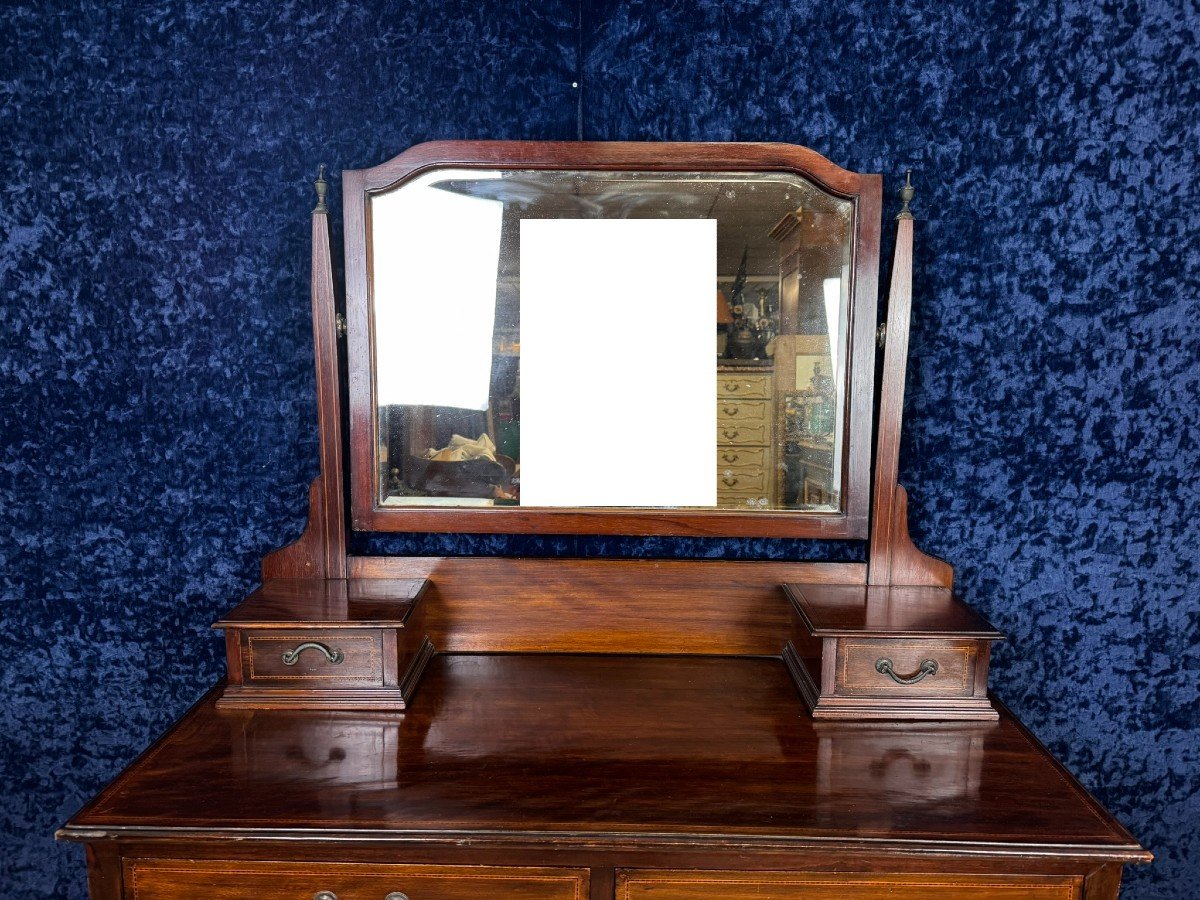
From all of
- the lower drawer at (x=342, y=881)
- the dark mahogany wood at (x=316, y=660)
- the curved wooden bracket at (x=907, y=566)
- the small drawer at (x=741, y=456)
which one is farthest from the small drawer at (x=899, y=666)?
the dark mahogany wood at (x=316, y=660)

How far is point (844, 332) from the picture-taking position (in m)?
1.23

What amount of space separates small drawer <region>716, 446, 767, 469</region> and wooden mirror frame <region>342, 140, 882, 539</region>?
0.29 feet

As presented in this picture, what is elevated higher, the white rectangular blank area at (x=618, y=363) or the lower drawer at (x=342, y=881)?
the white rectangular blank area at (x=618, y=363)

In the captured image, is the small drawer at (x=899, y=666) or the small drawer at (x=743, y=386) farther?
the small drawer at (x=743, y=386)

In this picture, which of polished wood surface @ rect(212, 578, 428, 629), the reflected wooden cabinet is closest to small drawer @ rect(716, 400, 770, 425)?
the reflected wooden cabinet

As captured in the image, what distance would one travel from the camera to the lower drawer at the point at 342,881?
2.78 ft

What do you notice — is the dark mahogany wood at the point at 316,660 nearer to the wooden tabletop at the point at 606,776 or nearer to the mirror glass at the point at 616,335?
the wooden tabletop at the point at 606,776

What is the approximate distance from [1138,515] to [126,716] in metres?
2.00

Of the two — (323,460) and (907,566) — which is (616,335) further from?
(907,566)

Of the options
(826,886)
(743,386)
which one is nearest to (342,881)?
(826,886)

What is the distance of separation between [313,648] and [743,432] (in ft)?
2.58

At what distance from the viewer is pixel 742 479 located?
4.08ft

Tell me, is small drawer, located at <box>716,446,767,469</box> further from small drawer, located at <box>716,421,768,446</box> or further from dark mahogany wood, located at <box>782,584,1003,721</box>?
dark mahogany wood, located at <box>782,584,1003,721</box>

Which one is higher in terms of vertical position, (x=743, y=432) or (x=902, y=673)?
(x=743, y=432)
